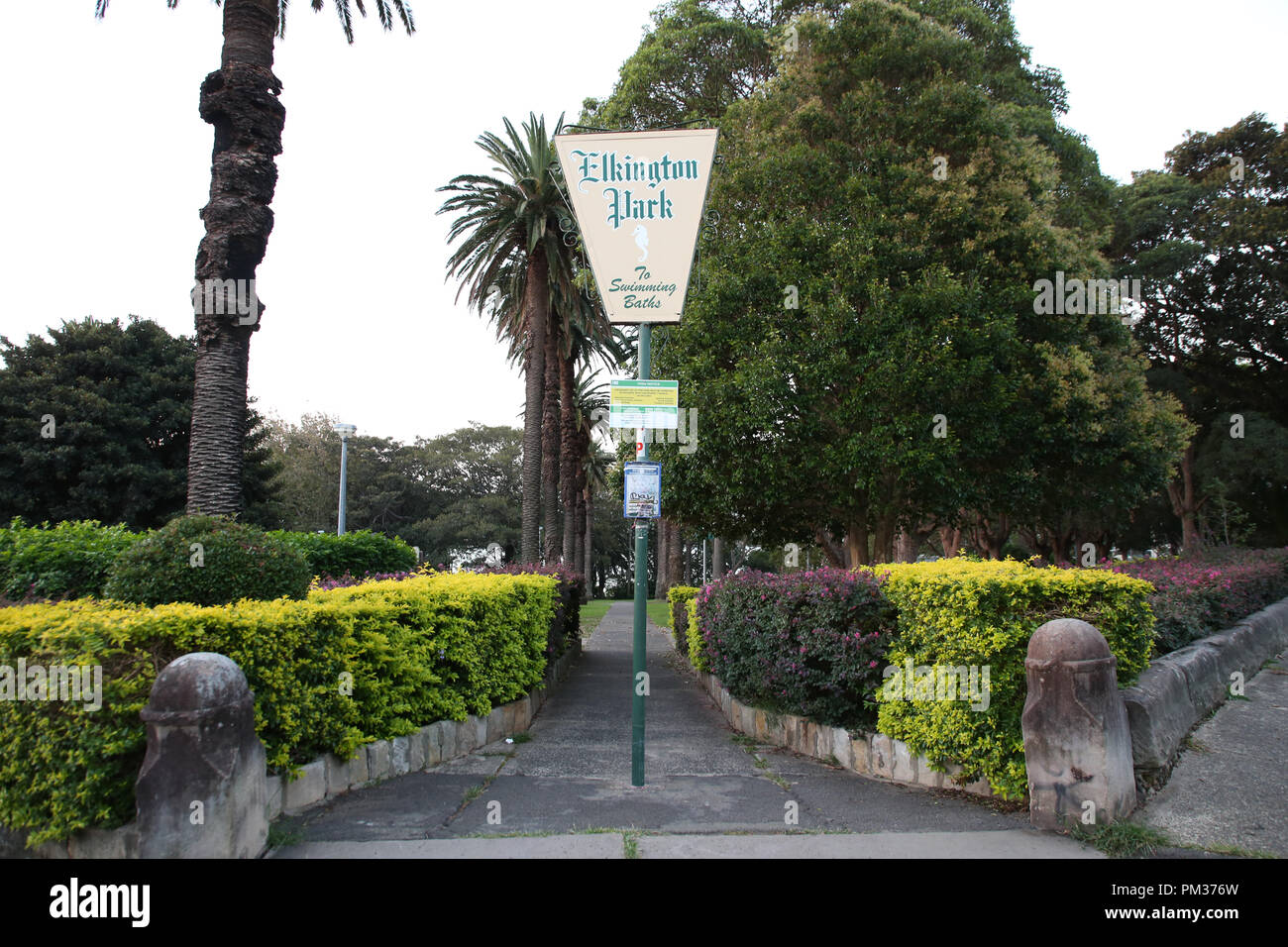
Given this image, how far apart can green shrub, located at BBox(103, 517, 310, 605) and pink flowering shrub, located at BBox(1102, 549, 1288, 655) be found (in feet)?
23.6

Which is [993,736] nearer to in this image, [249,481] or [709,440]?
[709,440]

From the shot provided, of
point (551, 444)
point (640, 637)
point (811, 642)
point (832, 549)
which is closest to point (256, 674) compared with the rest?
point (640, 637)

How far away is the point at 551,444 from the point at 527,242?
6.10m

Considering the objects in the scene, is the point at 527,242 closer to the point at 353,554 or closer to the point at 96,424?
the point at 353,554

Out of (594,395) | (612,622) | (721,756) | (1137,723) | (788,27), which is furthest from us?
(594,395)

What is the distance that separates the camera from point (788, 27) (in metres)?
14.0

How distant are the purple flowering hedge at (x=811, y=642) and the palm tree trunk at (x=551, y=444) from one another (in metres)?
14.2

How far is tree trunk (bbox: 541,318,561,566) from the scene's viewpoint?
22.1 m

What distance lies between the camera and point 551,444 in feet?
74.6

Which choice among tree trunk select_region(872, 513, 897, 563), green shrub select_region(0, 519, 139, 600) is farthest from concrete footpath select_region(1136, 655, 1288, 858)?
green shrub select_region(0, 519, 139, 600)

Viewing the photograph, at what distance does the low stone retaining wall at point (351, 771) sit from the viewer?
3855mm

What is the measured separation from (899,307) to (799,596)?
6.62m

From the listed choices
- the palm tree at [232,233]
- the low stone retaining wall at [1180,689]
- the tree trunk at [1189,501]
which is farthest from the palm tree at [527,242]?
the tree trunk at [1189,501]

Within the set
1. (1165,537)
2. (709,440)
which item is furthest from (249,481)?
(1165,537)
